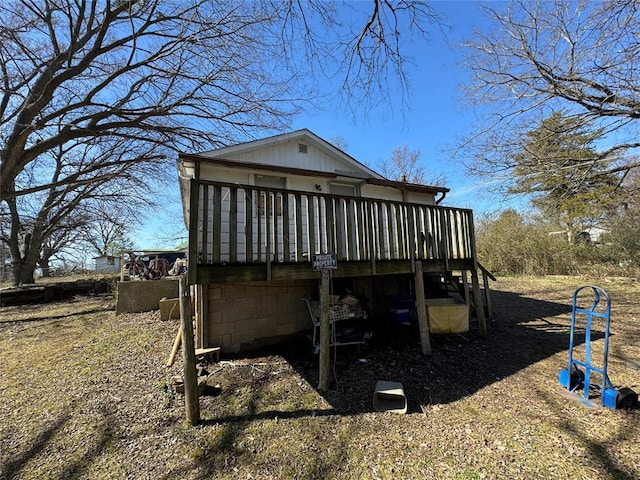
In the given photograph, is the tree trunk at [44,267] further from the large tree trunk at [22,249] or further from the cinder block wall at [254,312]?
the cinder block wall at [254,312]

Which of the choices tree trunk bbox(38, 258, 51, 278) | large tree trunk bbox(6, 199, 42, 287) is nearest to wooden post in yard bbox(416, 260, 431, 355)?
large tree trunk bbox(6, 199, 42, 287)

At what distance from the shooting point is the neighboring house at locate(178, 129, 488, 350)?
147 inches

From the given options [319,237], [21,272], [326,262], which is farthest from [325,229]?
[21,272]

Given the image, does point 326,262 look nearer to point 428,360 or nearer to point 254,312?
point 254,312

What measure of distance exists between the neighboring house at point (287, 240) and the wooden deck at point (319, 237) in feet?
0.05

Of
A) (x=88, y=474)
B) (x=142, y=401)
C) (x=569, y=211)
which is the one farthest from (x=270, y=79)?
(x=569, y=211)

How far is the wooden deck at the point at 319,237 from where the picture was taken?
361cm

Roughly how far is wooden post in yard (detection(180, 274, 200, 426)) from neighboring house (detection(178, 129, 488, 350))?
25 centimetres

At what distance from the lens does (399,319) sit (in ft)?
21.1

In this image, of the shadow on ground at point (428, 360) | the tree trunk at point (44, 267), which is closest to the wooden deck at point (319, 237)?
the shadow on ground at point (428, 360)

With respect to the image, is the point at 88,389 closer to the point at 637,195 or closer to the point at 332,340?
the point at 332,340

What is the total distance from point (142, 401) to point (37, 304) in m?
11.9

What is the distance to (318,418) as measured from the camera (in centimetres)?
339

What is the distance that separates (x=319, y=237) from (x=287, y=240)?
687mm
